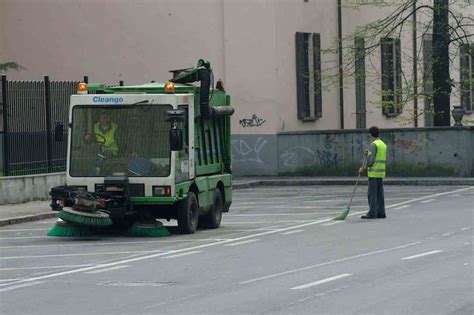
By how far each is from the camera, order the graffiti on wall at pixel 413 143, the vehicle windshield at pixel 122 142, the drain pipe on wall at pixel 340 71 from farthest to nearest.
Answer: the drain pipe on wall at pixel 340 71
the graffiti on wall at pixel 413 143
the vehicle windshield at pixel 122 142

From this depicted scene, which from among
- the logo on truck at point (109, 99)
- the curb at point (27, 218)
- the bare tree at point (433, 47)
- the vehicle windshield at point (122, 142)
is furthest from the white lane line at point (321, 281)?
the bare tree at point (433, 47)

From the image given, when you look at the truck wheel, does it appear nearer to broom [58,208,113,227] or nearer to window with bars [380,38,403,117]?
broom [58,208,113,227]

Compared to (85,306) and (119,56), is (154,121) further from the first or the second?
(119,56)

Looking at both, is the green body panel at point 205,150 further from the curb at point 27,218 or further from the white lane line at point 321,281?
the white lane line at point 321,281

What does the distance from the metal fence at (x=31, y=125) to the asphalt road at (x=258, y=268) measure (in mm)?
5054

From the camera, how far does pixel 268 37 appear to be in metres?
43.9

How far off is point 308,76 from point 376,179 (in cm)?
2004

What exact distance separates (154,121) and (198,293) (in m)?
8.61

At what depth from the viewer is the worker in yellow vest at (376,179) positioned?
25.6m

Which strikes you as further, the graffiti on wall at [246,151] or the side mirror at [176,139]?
the graffiti on wall at [246,151]

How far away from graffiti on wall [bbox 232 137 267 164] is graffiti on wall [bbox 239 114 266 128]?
1.95 ft

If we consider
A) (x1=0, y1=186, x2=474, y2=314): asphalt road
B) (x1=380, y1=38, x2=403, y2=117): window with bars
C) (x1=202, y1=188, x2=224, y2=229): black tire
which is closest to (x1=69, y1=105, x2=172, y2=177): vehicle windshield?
(x1=0, y1=186, x2=474, y2=314): asphalt road

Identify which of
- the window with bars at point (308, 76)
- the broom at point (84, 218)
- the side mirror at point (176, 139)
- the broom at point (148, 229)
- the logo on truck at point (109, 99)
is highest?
the window with bars at point (308, 76)

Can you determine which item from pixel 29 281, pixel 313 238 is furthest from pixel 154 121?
pixel 29 281
